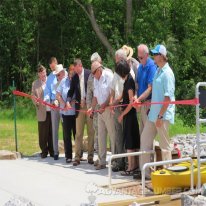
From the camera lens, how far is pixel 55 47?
3080cm

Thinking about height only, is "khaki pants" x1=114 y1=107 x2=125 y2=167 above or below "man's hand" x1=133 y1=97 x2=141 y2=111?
below

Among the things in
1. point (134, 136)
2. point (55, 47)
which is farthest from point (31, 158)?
point (55, 47)

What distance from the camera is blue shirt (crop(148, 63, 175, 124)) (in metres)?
7.50

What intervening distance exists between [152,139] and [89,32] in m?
23.9

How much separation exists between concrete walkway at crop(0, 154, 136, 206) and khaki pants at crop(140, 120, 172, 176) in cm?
56

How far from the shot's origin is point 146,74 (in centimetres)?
824

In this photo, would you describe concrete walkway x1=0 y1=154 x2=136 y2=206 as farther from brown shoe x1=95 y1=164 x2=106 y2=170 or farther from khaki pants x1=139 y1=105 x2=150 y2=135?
khaki pants x1=139 y1=105 x2=150 y2=135

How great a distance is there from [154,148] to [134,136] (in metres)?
0.53

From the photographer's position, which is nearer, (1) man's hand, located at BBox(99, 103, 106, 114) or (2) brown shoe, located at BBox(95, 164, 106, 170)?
(1) man's hand, located at BBox(99, 103, 106, 114)

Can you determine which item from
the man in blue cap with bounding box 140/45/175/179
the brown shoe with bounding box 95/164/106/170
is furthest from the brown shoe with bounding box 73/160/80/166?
the man in blue cap with bounding box 140/45/175/179

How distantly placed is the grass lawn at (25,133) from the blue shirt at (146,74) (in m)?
4.84

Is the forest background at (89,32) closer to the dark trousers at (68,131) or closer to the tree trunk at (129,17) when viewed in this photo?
the tree trunk at (129,17)

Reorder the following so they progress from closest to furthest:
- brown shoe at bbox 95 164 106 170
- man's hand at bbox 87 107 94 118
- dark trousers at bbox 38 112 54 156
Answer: brown shoe at bbox 95 164 106 170
man's hand at bbox 87 107 94 118
dark trousers at bbox 38 112 54 156

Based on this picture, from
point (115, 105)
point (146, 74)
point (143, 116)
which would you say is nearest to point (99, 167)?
point (115, 105)
